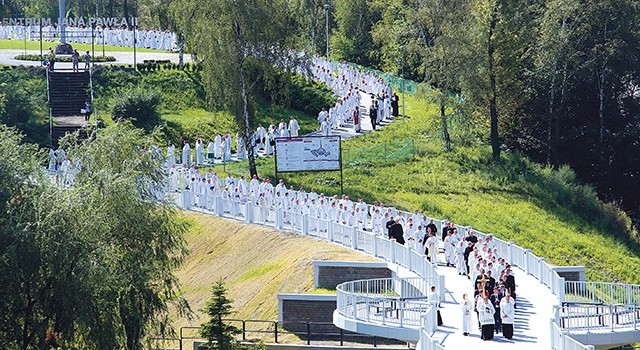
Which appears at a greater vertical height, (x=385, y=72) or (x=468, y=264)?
(x=385, y=72)

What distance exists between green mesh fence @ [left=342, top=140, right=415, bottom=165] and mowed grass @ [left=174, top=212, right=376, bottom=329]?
1052 cm

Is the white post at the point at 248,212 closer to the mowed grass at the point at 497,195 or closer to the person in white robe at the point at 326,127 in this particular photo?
the mowed grass at the point at 497,195

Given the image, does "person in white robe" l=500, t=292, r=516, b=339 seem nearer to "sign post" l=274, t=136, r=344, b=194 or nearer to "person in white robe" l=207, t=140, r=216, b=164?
"sign post" l=274, t=136, r=344, b=194

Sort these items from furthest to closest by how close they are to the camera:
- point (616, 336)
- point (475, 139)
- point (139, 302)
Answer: point (475, 139), point (139, 302), point (616, 336)

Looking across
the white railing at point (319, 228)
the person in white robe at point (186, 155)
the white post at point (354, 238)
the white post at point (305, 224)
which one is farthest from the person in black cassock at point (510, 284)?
the person in white robe at point (186, 155)

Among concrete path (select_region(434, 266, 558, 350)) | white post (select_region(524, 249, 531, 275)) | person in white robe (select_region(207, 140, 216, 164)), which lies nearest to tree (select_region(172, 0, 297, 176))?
person in white robe (select_region(207, 140, 216, 164))

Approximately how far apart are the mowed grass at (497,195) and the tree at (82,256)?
18902 mm

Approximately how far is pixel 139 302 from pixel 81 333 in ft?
7.17

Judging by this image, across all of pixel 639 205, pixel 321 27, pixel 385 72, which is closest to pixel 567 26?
pixel 639 205

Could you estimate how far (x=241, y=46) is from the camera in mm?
64562

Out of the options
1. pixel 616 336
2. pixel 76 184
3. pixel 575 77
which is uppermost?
pixel 575 77

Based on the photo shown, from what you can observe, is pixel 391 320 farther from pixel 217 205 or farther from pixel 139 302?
pixel 217 205

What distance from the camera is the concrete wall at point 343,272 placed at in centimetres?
4856

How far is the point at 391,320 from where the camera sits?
41.6m
